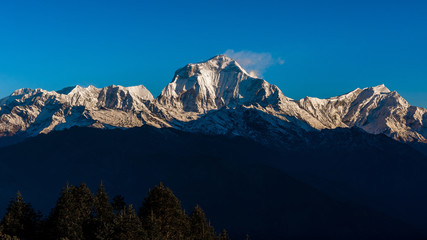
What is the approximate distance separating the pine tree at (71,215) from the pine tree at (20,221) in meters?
3.56

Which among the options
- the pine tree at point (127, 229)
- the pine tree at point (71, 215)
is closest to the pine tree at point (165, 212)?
the pine tree at point (71, 215)

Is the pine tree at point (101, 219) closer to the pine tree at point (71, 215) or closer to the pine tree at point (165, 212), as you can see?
the pine tree at point (71, 215)

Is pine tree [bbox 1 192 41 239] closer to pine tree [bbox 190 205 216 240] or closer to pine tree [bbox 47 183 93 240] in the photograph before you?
pine tree [bbox 47 183 93 240]

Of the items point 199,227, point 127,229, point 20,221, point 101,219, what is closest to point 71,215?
point 101,219

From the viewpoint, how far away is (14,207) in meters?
93.7

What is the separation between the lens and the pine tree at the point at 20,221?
91.9m

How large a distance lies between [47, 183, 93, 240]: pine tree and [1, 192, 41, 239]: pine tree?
356cm

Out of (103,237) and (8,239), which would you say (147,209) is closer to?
(103,237)

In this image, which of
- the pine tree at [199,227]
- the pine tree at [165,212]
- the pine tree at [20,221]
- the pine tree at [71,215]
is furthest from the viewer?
the pine tree at [199,227]

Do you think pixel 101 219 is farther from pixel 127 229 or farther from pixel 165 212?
pixel 165 212

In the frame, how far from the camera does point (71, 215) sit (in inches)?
3585

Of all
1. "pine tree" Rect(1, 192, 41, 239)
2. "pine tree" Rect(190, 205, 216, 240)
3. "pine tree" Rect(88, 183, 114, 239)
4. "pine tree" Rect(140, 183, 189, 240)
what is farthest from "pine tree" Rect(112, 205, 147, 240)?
"pine tree" Rect(190, 205, 216, 240)

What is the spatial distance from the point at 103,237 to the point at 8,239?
13178mm

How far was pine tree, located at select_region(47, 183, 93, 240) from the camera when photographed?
85.7 meters
